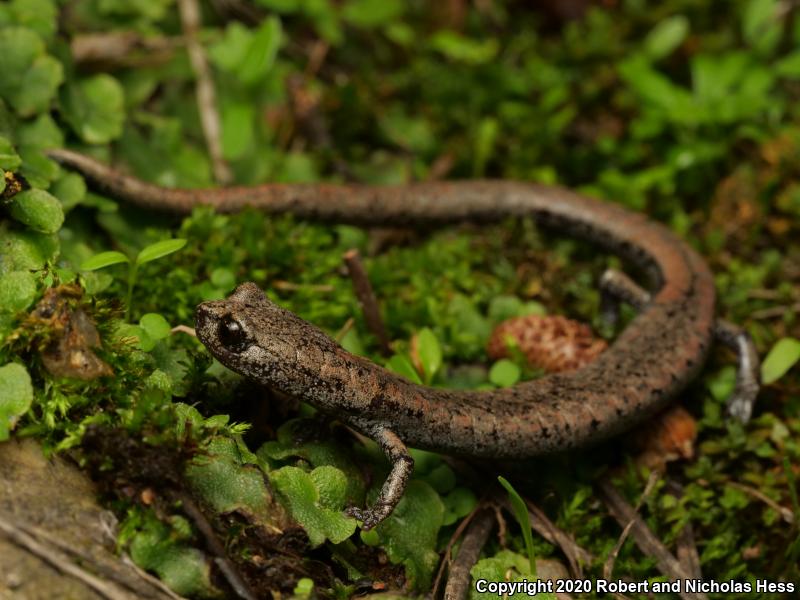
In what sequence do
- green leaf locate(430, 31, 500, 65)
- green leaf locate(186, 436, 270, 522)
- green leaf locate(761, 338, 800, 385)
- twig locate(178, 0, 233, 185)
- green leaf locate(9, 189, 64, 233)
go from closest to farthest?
green leaf locate(186, 436, 270, 522)
green leaf locate(9, 189, 64, 233)
green leaf locate(761, 338, 800, 385)
twig locate(178, 0, 233, 185)
green leaf locate(430, 31, 500, 65)

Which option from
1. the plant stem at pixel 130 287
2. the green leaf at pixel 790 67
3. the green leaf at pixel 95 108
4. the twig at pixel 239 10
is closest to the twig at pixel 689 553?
the plant stem at pixel 130 287

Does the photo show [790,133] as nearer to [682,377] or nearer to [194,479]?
[682,377]

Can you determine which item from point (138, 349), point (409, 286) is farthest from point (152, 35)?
point (138, 349)

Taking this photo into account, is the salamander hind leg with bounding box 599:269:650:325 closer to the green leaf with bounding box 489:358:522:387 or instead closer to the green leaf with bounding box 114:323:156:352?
the green leaf with bounding box 489:358:522:387

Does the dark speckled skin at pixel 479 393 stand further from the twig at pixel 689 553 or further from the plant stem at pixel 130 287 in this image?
the twig at pixel 689 553

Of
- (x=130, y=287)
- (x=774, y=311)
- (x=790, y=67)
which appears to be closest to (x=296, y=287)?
(x=130, y=287)

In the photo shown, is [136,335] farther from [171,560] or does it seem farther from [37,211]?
[171,560]

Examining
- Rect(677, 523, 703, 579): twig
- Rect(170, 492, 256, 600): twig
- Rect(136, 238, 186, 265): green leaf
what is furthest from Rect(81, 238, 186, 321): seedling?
Rect(677, 523, 703, 579): twig
